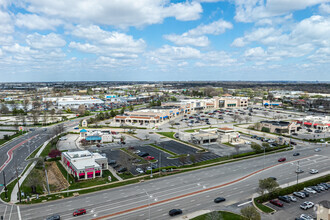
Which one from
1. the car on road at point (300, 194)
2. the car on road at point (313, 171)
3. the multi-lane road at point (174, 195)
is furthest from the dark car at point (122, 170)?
the car on road at point (313, 171)

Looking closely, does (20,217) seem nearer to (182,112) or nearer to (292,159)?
(292,159)

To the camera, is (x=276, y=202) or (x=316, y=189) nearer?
(x=276, y=202)

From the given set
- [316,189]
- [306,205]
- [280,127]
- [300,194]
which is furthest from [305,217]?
[280,127]

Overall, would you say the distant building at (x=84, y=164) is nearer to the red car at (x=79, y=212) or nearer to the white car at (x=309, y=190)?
the red car at (x=79, y=212)

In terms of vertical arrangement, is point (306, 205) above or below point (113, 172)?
above

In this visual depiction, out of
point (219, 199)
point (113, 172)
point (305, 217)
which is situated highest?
point (305, 217)

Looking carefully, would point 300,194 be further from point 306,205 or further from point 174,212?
point 174,212

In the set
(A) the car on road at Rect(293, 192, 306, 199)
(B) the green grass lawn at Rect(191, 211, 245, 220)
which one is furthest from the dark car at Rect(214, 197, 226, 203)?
(A) the car on road at Rect(293, 192, 306, 199)
